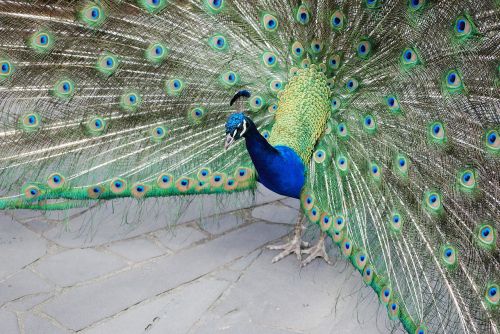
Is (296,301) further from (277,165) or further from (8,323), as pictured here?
(8,323)

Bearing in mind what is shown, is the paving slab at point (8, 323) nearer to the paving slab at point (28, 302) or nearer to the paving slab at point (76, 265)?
the paving slab at point (28, 302)

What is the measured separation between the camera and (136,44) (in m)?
3.15

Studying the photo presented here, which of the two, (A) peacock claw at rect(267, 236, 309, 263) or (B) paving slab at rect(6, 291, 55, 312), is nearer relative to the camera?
(B) paving slab at rect(6, 291, 55, 312)

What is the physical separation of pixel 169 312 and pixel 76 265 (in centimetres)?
69

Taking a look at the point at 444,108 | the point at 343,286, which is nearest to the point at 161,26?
the point at 444,108

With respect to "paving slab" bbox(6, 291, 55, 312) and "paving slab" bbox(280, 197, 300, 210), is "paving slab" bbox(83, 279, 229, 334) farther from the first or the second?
"paving slab" bbox(280, 197, 300, 210)

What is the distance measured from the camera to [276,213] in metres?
4.02

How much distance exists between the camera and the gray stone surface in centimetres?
394

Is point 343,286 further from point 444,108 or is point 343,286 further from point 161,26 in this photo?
point 161,26

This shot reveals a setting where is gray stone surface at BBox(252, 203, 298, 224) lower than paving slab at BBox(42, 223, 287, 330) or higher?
higher

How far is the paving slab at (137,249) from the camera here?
3.50 meters

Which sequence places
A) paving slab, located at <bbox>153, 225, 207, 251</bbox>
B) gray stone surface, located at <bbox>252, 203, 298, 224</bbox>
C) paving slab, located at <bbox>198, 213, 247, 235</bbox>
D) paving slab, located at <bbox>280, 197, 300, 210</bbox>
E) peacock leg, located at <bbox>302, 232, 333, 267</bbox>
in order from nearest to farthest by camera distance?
peacock leg, located at <bbox>302, 232, 333, 267</bbox> < paving slab, located at <bbox>153, 225, 207, 251</bbox> < paving slab, located at <bbox>198, 213, 247, 235</bbox> < gray stone surface, located at <bbox>252, 203, 298, 224</bbox> < paving slab, located at <bbox>280, 197, 300, 210</bbox>

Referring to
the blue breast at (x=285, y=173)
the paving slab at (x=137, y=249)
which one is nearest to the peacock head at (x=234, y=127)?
the blue breast at (x=285, y=173)

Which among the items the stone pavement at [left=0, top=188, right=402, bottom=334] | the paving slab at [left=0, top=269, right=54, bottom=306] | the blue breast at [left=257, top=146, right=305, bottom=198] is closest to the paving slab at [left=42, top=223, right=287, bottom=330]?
the stone pavement at [left=0, top=188, right=402, bottom=334]
